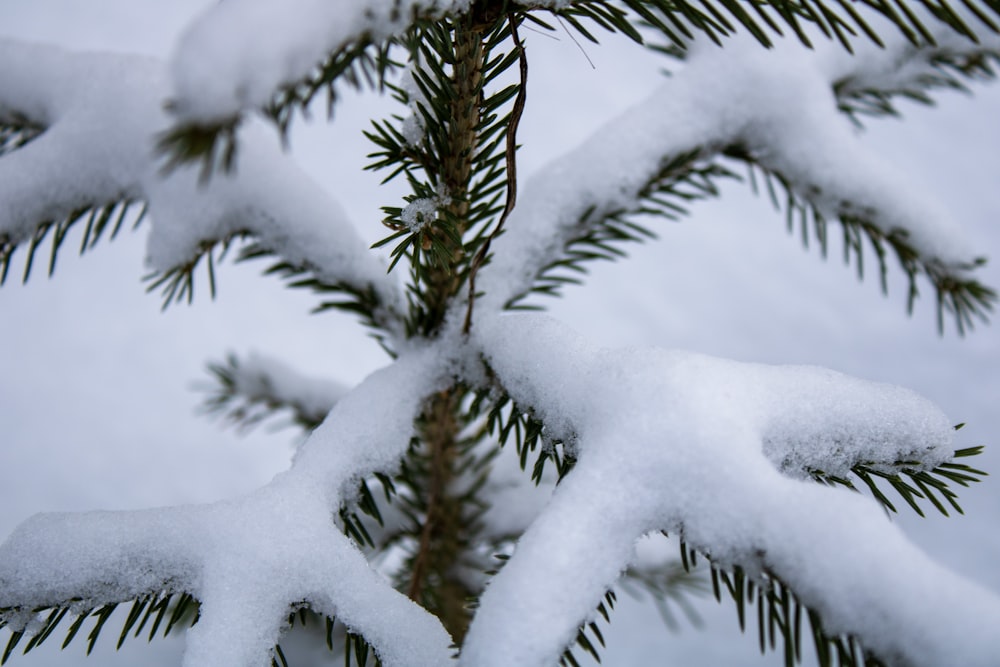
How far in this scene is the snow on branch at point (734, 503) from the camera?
30 centimetres

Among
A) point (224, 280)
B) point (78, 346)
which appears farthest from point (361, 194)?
point (78, 346)

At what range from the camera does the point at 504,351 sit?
0.50 m

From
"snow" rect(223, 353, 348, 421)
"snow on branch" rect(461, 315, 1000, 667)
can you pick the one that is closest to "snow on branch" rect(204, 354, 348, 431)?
"snow" rect(223, 353, 348, 421)

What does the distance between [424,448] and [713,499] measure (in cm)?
55

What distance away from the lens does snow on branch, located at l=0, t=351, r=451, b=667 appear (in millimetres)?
409

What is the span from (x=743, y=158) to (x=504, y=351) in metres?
0.35

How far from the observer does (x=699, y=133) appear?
2.07 feet

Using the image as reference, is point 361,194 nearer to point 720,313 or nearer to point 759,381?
point 720,313

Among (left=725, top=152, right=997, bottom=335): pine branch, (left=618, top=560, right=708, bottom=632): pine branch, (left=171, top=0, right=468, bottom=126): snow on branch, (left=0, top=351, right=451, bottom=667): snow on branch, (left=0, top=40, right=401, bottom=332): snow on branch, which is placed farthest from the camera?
(left=618, top=560, right=708, bottom=632): pine branch

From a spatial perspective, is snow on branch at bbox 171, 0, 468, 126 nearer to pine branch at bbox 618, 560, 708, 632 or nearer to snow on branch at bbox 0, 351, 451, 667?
snow on branch at bbox 0, 351, 451, 667

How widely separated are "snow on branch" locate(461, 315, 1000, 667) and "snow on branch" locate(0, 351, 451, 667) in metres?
0.10

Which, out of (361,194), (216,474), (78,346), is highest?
(361,194)

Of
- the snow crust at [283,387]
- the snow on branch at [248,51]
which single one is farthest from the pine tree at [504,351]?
the snow crust at [283,387]

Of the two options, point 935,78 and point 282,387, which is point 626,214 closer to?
point 935,78
